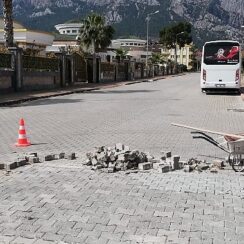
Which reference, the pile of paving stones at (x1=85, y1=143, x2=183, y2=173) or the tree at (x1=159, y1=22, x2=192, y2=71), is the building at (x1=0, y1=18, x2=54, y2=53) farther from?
the tree at (x1=159, y1=22, x2=192, y2=71)

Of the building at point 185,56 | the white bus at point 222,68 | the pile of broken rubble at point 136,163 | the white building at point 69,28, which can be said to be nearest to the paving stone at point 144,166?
the pile of broken rubble at point 136,163

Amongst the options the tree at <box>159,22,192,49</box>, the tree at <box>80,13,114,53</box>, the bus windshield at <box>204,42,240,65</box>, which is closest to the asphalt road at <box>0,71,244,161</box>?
the bus windshield at <box>204,42,240,65</box>

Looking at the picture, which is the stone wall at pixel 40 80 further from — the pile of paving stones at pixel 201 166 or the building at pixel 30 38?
the pile of paving stones at pixel 201 166

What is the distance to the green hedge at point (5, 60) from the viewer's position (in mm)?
25788

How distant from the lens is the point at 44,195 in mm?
6098

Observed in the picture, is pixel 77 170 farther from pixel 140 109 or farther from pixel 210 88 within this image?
pixel 210 88

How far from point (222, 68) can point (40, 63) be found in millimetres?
11260

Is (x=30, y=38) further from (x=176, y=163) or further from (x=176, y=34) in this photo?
(x=176, y=34)

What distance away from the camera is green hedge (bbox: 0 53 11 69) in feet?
84.6

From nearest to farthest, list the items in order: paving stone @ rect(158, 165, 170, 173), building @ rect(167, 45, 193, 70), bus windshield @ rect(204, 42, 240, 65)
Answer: paving stone @ rect(158, 165, 170, 173)
bus windshield @ rect(204, 42, 240, 65)
building @ rect(167, 45, 193, 70)

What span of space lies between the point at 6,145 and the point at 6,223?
523 centimetres

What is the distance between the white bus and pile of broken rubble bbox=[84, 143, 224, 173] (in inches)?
811

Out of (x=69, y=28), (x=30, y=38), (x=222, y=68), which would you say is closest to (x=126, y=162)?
(x=222, y=68)

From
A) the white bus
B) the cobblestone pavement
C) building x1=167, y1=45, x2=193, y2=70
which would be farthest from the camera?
building x1=167, y1=45, x2=193, y2=70
